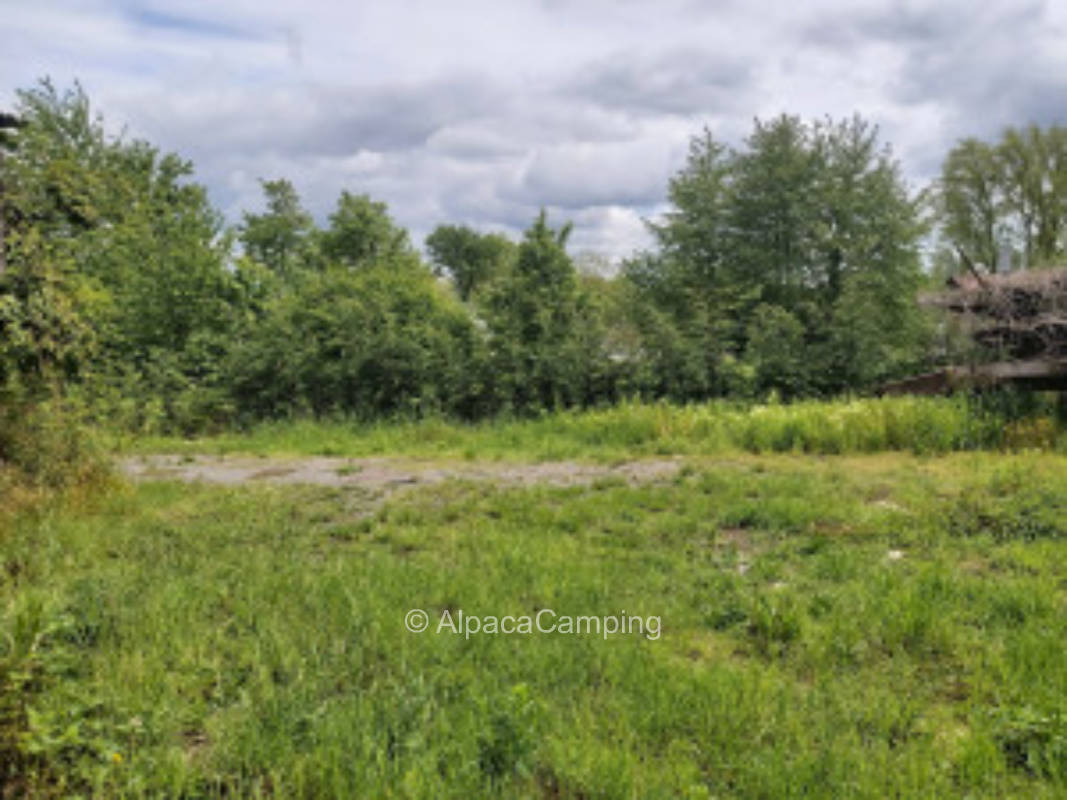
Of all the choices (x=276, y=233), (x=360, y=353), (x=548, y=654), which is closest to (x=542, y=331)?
(x=360, y=353)

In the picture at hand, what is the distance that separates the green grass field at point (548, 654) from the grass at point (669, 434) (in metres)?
3.15

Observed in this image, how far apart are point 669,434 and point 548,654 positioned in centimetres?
697

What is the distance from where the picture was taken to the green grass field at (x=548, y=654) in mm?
2424

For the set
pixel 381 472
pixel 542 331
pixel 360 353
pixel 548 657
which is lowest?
pixel 548 657

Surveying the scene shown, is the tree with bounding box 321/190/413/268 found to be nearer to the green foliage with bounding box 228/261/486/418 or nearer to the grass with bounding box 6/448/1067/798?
the green foliage with bounding box 228/261/486/418

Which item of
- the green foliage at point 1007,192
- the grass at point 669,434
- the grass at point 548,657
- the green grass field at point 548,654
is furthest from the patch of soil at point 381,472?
the green foliage at point 1007,192

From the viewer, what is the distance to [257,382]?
558 inches

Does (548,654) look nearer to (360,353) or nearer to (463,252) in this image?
(360,353)

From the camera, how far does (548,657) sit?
3215mm

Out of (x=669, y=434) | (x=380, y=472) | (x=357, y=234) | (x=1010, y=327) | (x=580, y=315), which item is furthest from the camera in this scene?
(x=357, y=234)

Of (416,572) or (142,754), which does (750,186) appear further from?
(142,754)

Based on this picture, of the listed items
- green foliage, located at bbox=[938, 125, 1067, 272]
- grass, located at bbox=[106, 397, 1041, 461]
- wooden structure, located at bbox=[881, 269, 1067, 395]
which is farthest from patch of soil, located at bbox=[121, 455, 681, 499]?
green foliage, located at bbox=[938, 125, 1067, 272]

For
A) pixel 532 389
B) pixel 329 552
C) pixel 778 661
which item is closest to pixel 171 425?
pixel 532 389

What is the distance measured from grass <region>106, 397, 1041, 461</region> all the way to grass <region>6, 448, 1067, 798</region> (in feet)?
10.9
